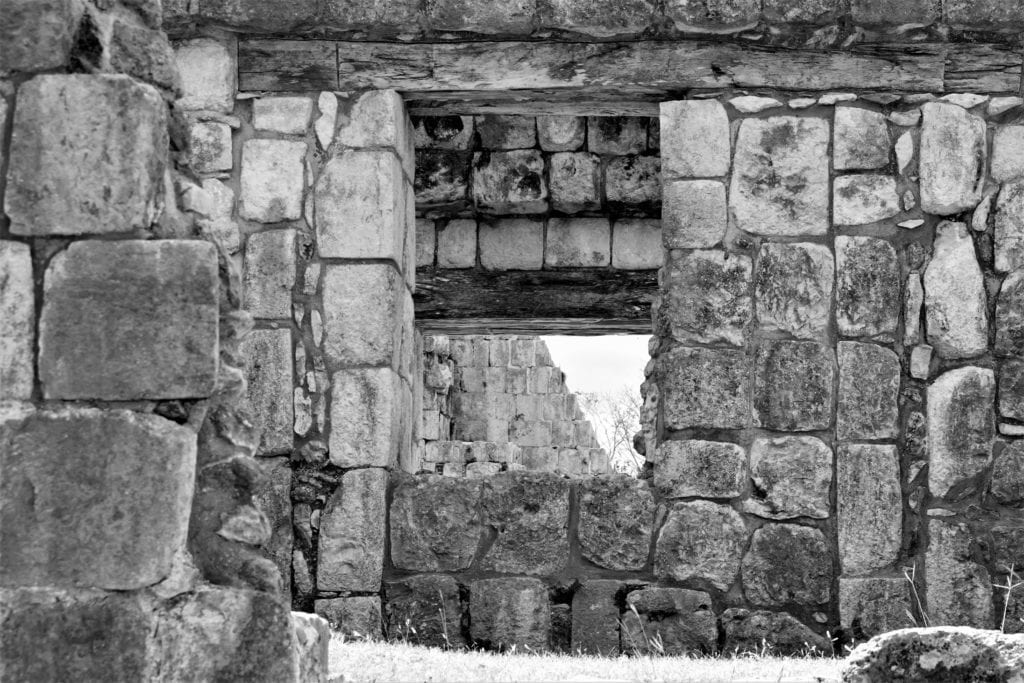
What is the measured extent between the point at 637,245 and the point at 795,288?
6.66 ft

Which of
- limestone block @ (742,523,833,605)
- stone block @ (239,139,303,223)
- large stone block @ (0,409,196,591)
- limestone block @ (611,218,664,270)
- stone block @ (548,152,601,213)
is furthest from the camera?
limestone block @ (611,218,664,270)

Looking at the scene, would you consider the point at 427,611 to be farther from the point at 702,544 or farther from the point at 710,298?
the point at 710,298

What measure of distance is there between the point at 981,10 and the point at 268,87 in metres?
3.07

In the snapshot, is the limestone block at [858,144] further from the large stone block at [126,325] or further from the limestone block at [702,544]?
the large stone block at [126,325]

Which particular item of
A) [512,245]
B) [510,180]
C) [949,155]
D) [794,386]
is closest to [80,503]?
[794,386]

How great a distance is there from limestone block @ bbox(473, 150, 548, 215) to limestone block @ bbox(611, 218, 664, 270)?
522 millimetres

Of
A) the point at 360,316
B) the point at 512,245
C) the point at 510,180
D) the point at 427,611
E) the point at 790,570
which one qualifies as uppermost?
the point at 510,180

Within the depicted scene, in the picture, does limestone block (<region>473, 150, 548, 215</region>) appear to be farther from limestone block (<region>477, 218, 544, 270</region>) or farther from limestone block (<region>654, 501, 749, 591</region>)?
limestone block (<region>654, 501, 749, 591</region>)

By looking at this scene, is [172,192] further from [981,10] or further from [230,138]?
[981,10]

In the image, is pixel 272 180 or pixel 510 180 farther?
pixel 510 180

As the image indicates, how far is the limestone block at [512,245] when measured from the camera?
26.1ft

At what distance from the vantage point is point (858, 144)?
19.9 feet

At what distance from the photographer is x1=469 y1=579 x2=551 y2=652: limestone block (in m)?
5.98

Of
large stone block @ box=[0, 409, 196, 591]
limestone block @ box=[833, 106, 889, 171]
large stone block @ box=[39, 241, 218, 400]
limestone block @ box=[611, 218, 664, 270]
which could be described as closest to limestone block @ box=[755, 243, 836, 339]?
limestone block @ box=[833, 106, 889, 171]
